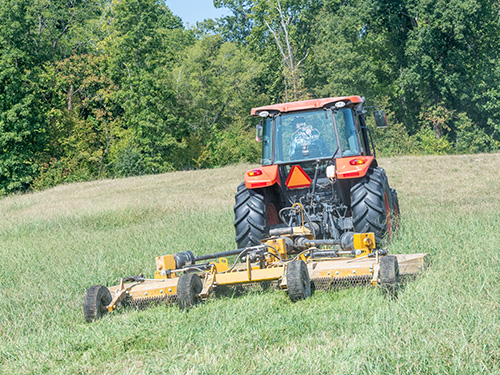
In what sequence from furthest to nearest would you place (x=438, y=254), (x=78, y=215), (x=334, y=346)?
(x=78, y=215)
(x=438, y=254)
(x=334, y=346)

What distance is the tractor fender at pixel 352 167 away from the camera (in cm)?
785

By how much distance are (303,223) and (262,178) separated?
81 cm

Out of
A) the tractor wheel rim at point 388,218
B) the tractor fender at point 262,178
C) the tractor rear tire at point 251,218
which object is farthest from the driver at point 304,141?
the tractor wheel rim at point 388,218

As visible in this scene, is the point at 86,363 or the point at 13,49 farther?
the point at 13,49

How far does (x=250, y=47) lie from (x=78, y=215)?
34.0 m

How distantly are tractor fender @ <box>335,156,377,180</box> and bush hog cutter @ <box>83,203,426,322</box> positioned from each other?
1.37 m

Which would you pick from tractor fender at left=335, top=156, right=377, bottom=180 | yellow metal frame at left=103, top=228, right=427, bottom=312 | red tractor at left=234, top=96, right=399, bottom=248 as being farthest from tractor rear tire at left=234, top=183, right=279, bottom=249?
yellow metal frame at left=103, top=228, right=427, bottom=312

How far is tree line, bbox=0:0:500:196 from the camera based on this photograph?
126 feet

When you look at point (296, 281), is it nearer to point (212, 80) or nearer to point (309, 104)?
point (309, 104)

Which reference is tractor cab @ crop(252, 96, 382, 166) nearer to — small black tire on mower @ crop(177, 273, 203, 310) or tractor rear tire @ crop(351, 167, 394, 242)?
tractor rear tire @ crop(351, 167, 394, 242)

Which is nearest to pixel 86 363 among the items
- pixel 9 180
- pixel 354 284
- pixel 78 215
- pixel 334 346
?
pixel 334 346

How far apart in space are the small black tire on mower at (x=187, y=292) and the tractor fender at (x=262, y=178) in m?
2.50

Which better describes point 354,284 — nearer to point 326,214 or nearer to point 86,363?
point 326,214

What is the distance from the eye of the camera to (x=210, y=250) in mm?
9242
